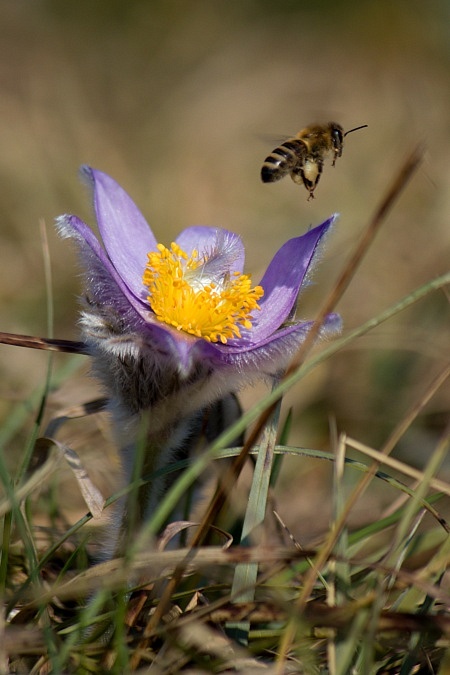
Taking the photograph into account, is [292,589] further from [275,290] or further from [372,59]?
[372,59]

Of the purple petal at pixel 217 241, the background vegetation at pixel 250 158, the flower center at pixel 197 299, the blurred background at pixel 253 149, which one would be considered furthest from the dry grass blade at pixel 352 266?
the blurred background at pixel 253 149

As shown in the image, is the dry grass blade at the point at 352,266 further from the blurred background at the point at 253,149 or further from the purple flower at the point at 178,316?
the blurred background at the point at 253,149

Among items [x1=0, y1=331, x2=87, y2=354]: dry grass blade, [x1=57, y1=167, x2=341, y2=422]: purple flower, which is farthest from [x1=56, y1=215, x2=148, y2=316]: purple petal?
[x1=0, y1=331, x2=87, y2=354]: dry grass blade

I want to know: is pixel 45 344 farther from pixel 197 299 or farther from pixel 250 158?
pixel 250 158

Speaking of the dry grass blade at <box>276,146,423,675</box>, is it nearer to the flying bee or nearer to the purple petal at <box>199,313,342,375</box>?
the purple petal at <box>199,313,342,375</box>

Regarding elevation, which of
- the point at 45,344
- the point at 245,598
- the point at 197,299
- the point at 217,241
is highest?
the point at 217,241

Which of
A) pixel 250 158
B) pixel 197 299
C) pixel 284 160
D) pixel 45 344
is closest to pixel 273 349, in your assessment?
pixel 197 299
